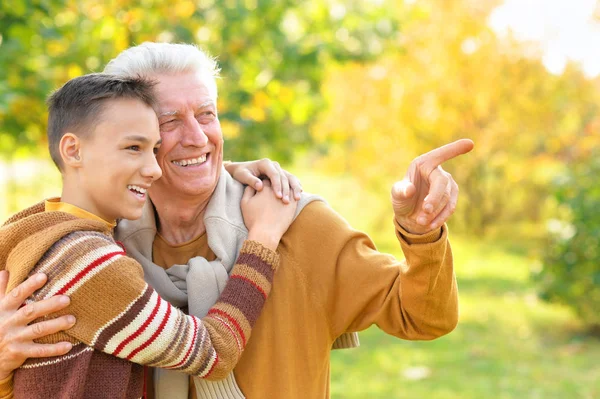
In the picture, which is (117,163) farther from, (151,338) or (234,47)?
(234,47)

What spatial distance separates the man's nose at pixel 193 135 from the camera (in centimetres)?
232

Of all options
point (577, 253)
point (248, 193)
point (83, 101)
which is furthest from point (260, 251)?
point (577, 253)

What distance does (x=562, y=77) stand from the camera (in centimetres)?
1088

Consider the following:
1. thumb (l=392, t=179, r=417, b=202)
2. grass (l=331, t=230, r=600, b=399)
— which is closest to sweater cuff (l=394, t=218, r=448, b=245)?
thumb (l=392, t=179, r=417, b=202)

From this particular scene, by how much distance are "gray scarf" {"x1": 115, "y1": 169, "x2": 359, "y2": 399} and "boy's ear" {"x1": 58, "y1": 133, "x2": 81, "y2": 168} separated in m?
0.40

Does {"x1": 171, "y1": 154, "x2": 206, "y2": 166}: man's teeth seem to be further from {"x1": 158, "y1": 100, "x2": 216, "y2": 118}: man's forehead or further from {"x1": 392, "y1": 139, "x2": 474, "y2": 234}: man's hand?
{"x1": 392, "y1": 139, "x2": 474, "y2": 234}: man's hand

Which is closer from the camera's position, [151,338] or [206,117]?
[151,338]

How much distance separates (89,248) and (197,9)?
4.41 m

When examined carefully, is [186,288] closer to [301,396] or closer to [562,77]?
[301,396]

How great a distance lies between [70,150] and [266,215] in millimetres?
584

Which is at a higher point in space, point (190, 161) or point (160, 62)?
point (160, 62)

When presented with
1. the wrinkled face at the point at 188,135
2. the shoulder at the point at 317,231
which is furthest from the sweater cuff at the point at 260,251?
the wrinkled face at the point at 188,135

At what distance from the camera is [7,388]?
207 cm

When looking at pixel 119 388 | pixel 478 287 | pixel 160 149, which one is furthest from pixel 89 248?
pixel 478 287
